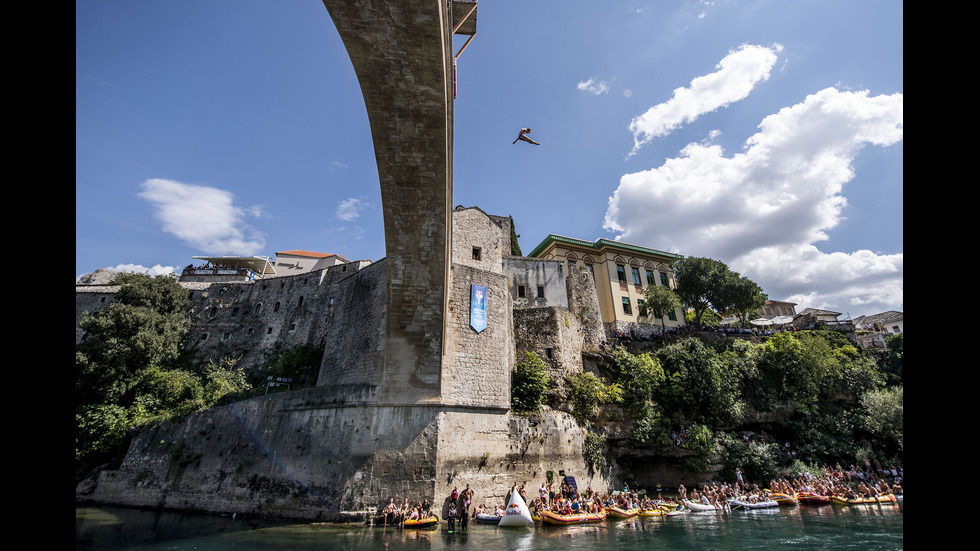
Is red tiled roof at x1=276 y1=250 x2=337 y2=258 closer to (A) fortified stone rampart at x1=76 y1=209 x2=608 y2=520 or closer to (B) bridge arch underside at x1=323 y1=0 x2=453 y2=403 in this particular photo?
(A) fortified stone rampart at x1=76 y1=209 x2=608 y2=520

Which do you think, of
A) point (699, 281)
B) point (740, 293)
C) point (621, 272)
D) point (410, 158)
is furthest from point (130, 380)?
point (740, 293)

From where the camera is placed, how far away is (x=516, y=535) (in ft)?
36.4

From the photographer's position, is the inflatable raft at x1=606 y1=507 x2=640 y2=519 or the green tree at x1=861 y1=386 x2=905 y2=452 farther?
the green tree at x1=861 y1=386 x2=905 y2=452

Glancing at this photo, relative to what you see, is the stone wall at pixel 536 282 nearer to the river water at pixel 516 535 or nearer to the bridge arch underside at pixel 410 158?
the bridge arch underside at pixel 410 158

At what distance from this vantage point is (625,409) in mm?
16828

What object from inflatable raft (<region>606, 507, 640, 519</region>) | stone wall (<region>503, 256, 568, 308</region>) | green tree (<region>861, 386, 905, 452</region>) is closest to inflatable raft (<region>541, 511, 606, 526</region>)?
inflatable raft (<region>606, 507, 640, 519</region>)

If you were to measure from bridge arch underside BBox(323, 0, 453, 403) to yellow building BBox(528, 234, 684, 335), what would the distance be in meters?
14.7

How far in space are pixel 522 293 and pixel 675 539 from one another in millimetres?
11442

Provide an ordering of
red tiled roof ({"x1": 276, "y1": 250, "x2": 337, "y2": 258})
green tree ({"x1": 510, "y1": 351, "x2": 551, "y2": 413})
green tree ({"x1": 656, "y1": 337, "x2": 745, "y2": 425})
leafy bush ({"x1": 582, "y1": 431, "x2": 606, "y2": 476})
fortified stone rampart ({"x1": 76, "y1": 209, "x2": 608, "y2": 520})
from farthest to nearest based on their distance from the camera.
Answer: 1. red tiled roof ({"x1": 276, "y1": 250, "x2": 337, "y2": 258})
2. green tree ({"x1": 656, "y1": 337, "x2": 745, "y2": 425})
3. leafy bush ({"x1": 582, "y1": 431, "x2": 606, "y2": 476})
4. green tree ({"x1": 510, "y1": 351, "x2": 551, "y2": 413})
5. fortified stone rampart ({"x1": 76, "y1": 209, "x2": 608, "y2": 520})

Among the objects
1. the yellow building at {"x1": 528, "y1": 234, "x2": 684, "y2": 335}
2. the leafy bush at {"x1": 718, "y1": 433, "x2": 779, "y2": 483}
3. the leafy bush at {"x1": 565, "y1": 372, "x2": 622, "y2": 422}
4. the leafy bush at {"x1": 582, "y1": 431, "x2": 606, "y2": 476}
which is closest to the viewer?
the leafy bush at {"x1": 582, "y1": 431, "x2": 606, "y2": 476}

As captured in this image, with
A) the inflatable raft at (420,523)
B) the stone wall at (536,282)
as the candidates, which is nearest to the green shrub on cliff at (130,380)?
the inflatable raft at (420,523)

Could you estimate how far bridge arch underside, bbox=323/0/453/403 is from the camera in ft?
19.6
